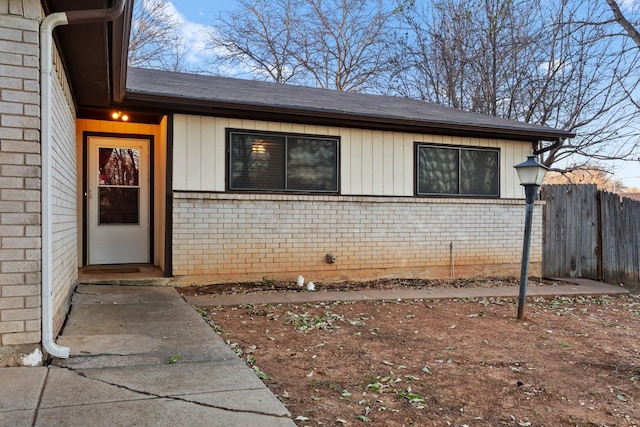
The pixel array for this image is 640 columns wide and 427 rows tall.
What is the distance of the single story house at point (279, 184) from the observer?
7.29 m

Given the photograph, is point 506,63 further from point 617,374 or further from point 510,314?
point 617,374

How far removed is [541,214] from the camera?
980cm

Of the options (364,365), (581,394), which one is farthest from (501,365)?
(364,365)

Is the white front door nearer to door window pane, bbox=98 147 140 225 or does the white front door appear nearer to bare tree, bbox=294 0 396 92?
door window pane, bbox=98 147 140 225

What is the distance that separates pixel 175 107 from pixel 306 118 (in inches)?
82.1

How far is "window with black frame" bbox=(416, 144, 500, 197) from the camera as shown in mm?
8907

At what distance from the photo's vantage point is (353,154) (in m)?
8.36

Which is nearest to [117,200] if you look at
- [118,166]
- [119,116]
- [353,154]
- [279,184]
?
[118,166]

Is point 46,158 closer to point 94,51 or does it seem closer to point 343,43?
point 94,51

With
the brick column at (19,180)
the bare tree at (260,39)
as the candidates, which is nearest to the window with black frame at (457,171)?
the brick column at (19,180)

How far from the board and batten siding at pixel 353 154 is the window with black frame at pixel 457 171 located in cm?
13

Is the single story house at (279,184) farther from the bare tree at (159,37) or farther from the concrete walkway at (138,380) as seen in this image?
the bare tree at (159,37)

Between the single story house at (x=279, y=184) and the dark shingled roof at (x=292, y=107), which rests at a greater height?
the dark shingled roof at (x=292, y=107)

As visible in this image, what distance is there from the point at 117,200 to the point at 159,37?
49.0ft
